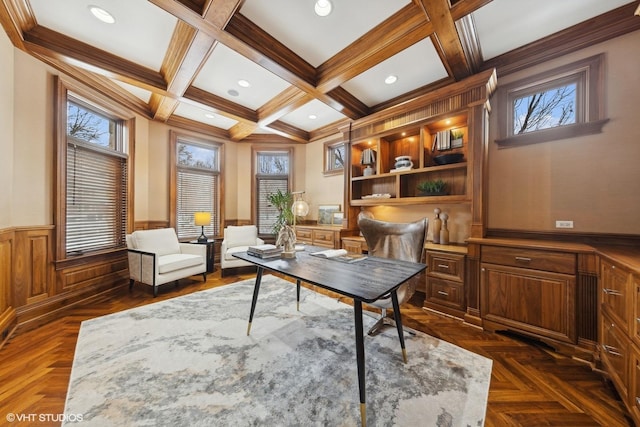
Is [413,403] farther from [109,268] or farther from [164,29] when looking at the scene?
[109,268]

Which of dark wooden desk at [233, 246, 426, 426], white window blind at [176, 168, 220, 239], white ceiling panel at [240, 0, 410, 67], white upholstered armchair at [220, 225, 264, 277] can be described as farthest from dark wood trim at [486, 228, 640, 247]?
white window blind at [176, 168, 220, 239]

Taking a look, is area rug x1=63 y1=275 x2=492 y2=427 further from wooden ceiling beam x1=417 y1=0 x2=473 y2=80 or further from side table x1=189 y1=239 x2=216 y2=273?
wooden ceiling beam x1=417 y1=0 x2=473 y2=80

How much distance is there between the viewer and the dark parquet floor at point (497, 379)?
1314mm

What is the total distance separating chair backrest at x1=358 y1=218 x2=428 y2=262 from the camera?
2.06m

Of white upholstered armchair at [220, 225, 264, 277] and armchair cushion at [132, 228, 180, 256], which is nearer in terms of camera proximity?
armchair cushion at [132, 228, 180, 256]

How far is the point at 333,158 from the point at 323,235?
5.57 ft

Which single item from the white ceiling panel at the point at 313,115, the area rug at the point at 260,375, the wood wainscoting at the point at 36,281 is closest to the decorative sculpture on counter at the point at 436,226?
the area rug at the point at 260,375

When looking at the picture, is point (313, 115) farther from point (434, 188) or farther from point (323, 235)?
point (434, 188)

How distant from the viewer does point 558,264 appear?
1.93 m

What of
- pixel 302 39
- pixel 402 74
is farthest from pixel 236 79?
pixel 402 74

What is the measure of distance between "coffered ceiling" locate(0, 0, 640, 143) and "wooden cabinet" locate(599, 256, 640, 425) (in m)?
2.08

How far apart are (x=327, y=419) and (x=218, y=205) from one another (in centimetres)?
446

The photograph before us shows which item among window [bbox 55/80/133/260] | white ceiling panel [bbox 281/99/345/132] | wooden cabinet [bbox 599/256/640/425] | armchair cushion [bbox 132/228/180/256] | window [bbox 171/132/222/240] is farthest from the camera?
window [bbox 171/132/222/240]

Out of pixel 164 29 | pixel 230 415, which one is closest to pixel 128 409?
pixel 230 415
